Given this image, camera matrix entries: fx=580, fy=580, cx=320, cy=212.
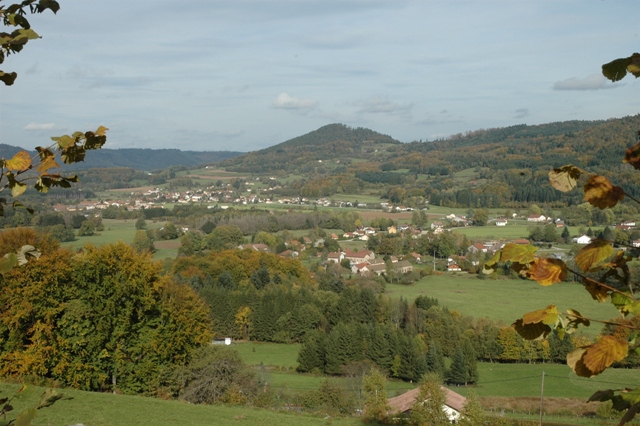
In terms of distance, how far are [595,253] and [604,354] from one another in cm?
21

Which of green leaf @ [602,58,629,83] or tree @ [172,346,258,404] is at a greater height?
green leaf @ [602,58,629,83]

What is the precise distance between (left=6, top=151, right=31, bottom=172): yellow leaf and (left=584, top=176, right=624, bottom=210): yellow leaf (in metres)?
1.52

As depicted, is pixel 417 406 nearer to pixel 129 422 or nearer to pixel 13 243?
pixel 129 422

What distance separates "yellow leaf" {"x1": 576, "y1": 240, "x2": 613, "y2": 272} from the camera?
1.25 meters

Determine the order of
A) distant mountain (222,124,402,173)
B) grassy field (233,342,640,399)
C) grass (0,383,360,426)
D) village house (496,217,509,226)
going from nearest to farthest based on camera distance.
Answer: grass (0,383,360,426) < grassy field (233,342,640,399) < village house (496,217,509,226) < distant mountain (222,124,402,173)

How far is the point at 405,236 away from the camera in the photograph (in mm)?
59375

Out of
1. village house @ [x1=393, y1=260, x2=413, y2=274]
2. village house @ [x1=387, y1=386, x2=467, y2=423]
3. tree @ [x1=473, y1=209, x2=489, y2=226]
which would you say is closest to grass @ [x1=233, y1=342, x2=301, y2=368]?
village house @ [x1=387, y1=386, x2=467, y2=423]

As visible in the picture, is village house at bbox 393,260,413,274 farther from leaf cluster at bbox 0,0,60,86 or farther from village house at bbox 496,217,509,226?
leaf cluster at bbox 0,0,60,86

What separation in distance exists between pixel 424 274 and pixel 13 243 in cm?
3458

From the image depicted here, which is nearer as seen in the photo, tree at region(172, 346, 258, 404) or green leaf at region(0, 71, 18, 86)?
green leaf at region(0, 71, 18, 86)

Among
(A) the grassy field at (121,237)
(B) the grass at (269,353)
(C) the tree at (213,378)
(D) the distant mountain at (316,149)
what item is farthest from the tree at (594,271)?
(D) the distant mountain at (316,149)

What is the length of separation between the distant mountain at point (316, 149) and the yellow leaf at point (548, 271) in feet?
429

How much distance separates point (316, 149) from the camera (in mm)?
151875

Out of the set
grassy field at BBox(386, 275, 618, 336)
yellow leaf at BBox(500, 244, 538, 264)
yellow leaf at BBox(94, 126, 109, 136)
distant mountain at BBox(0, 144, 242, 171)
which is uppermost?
distant mountain at BBox(0, 144, 242, 171)
